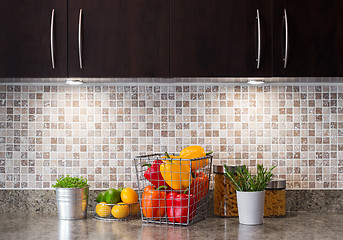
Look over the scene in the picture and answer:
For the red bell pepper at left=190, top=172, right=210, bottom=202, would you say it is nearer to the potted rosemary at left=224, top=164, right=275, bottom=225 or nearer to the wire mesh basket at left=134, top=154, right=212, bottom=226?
the wire mesh basket at left=134, top=154, right=212, bottom=226

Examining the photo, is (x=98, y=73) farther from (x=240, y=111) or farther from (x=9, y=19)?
(x=240, y=111)

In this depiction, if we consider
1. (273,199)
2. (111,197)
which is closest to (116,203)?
(111,197)

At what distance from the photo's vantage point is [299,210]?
2115mm

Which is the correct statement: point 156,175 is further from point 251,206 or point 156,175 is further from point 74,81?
point 74,81

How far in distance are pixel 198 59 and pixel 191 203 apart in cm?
65

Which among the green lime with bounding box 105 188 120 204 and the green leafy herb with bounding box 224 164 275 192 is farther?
the green lime with bounding box 105 188 120 204

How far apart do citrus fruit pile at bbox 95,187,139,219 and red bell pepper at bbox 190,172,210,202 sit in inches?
12.0

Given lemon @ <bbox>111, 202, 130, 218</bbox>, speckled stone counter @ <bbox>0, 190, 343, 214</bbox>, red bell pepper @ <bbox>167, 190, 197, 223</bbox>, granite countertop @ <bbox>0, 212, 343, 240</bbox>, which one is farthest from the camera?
speckled stone counter @ <bbox>0, 190, 343, 214</bbox>

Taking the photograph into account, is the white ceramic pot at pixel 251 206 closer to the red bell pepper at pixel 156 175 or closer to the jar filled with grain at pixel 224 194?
the jar filled with grain at pixel 224 194

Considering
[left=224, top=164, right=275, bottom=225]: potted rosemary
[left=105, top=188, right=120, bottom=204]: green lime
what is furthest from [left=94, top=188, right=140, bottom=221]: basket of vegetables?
[left=224, top=164, right=275, bottom=225]: potted rosemary

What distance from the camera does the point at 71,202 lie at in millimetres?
1928

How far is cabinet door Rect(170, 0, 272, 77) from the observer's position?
181cm

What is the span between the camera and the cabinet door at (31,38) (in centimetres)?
182

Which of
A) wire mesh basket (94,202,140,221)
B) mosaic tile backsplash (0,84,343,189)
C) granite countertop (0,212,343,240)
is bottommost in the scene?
granite countertop (0,212,343,240)
